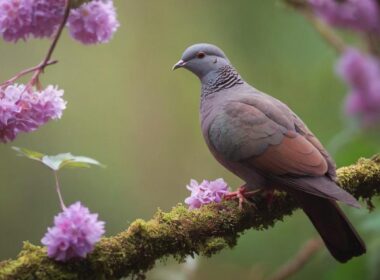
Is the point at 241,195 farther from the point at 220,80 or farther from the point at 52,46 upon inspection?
the point at 52,46

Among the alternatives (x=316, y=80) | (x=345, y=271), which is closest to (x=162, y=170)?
(x=316, y=80)

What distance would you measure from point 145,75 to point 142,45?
335 mm

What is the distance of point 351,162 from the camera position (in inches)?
128

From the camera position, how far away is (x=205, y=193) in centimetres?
274

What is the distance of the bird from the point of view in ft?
8.93

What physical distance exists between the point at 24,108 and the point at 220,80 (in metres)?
1.23

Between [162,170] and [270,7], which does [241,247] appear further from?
[270,7]

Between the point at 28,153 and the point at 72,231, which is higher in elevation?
the point at 28,153

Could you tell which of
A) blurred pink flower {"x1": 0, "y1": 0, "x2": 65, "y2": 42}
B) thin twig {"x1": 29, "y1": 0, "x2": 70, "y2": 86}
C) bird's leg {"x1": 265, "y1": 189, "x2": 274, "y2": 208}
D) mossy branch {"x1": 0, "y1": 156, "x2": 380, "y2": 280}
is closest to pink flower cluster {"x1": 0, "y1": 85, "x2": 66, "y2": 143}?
thin twig {"x1": 29, "y1": 0, "x2": 70, "y2": 86}

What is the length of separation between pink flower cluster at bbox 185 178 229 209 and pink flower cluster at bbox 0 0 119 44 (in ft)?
2.14

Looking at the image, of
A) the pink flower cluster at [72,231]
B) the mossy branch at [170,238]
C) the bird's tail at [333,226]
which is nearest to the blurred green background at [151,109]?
the mossy branch at [170,238]

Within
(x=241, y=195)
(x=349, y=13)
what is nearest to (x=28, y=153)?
(x=241, y=195)

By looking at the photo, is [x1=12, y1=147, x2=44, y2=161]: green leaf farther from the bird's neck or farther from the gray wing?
the bird's neck

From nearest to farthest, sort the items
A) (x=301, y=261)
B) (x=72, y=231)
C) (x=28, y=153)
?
(x=72, y=231), (x=28, y=153), (x=301, y=261)
